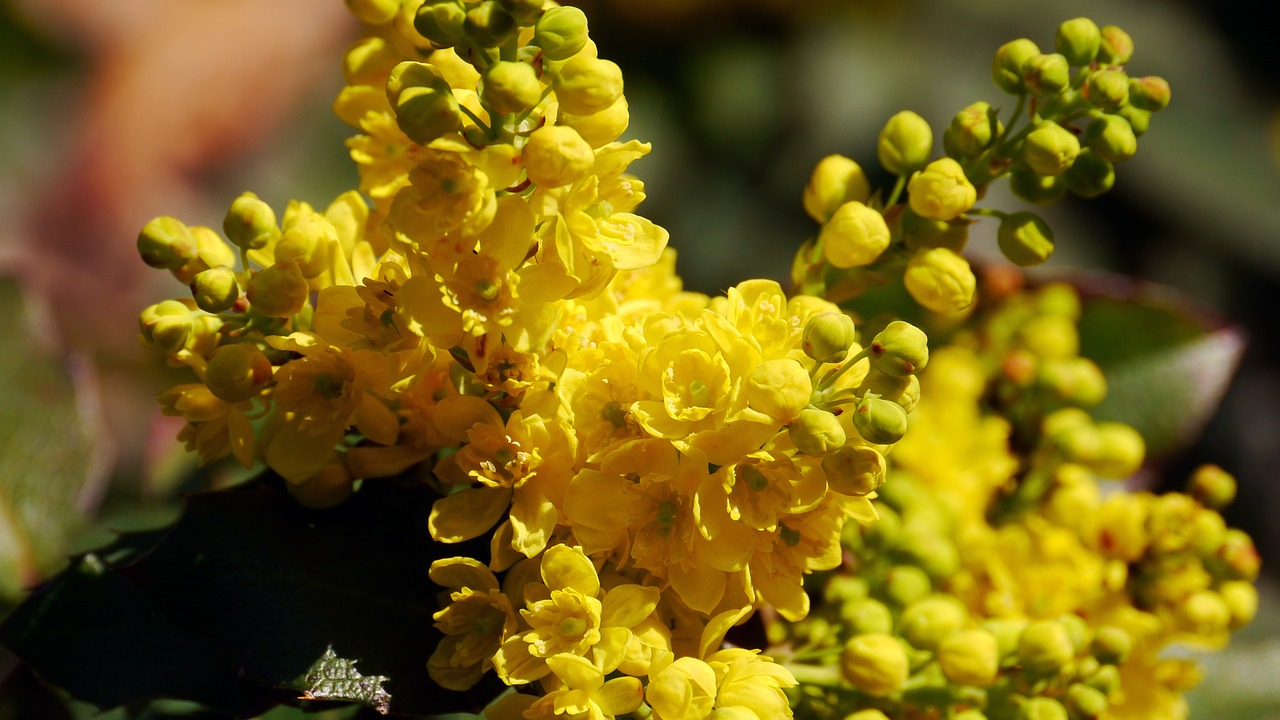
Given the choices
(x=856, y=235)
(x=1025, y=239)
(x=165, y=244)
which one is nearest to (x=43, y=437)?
(x=165, y=244)

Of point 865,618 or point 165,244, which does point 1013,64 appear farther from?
point 165,244

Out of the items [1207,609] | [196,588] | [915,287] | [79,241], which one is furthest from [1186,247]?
[79,241]

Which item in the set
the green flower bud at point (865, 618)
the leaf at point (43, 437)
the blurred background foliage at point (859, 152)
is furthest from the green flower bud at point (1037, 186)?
the blurred background foliage at point (859, 152)

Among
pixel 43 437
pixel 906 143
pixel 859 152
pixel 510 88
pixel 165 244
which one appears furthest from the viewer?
pixel 859 152

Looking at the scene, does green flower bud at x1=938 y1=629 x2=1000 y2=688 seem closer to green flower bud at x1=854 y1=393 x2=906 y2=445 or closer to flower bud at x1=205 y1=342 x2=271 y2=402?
green flower bud at x1=854 y1=393 x2=906 y2=445

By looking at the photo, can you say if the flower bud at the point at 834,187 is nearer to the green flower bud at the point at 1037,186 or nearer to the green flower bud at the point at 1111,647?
the green flower bud at the point at 1037,186

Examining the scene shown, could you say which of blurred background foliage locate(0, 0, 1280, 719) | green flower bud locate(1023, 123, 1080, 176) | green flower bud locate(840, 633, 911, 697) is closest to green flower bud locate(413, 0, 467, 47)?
green flower bud locate(1023, 123, 1080, 176)

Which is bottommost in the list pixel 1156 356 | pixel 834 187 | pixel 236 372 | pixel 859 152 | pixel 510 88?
pixel 859 152

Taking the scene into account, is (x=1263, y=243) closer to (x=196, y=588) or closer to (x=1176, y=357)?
(x=1176, y=357)
